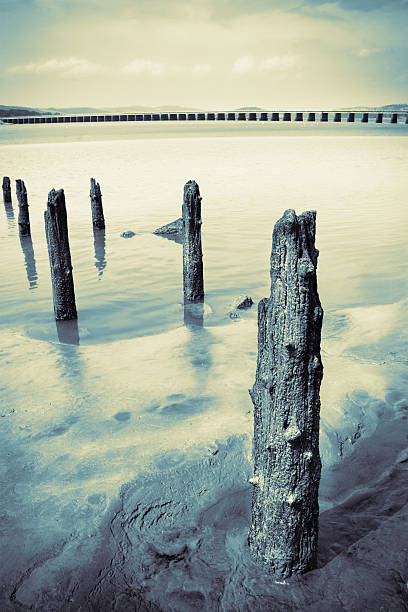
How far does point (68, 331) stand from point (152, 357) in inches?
91.0

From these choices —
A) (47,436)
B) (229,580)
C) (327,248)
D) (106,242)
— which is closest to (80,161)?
(106,242)

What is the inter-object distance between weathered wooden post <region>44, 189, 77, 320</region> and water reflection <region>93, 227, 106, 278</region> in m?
3.86

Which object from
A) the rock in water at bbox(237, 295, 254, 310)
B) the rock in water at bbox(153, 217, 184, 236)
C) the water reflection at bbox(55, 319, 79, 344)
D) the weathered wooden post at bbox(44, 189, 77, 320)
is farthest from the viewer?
the rock in water at bbox(153, 217, 184, 236)

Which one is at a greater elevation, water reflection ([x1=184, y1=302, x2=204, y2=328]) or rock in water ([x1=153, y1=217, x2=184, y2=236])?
rock in water ([x1=153, y1=217, x2=184, y2=236])

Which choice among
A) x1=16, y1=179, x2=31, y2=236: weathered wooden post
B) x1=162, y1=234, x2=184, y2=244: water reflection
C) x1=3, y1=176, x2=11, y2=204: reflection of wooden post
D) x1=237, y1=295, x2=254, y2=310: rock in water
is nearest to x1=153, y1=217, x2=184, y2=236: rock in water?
x1=162, y1=234, x2=184, y2=244: water reflection

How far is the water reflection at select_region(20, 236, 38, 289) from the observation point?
1373 centimetres

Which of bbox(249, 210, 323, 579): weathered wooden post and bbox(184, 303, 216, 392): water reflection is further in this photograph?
bbox(184, 303, 216, 392): water reflection

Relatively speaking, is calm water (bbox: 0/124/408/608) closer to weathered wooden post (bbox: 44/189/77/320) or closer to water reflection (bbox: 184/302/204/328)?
water reflection (bbox: 184/302/204/328)

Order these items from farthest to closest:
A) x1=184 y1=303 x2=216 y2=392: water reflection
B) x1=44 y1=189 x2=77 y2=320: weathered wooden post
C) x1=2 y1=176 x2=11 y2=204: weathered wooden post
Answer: x1=2 y1=176 x2=11 y2=204: weathered wooden post → x1=44 y1=189 x2=77 y2=320: weathered wooden post → x1=184 y1=303 x2=216 y2=392: water reflection

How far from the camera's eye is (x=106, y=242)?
697 inches

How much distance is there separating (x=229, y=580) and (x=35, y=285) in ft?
35.1

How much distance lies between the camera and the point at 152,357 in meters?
8.95

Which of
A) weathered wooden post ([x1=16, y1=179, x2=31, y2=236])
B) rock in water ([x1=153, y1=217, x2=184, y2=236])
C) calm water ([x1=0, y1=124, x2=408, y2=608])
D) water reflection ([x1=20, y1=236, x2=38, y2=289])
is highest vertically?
weathered wooden post ([x1=16, y1=179, x2=31, y2=236])

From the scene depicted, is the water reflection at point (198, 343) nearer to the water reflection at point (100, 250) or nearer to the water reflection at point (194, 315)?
the water reflection at point (194, 315)
